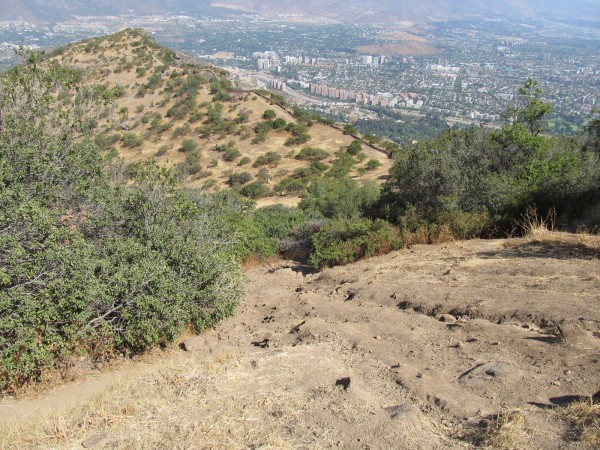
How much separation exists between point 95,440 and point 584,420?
415 cm

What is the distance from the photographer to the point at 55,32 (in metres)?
123

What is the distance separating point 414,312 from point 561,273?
7.62ft

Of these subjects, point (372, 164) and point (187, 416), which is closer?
point (187, 416)

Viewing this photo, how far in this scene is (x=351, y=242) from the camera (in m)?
10.6

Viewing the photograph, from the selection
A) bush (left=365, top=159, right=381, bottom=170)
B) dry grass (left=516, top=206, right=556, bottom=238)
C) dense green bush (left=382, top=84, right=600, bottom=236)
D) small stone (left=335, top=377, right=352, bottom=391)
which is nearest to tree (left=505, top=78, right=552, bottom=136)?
dense green bush (left=382, top=84, right=600, bottom=236)

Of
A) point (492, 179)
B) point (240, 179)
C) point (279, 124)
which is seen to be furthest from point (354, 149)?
point (492, 179)

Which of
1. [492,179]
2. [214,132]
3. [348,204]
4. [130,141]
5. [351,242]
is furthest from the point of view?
[214,132]

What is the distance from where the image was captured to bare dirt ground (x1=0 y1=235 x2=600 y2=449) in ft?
14.1

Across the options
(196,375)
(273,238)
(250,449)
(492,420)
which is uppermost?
(492,420)

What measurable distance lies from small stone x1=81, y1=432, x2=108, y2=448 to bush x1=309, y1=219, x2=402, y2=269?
616 centimetres

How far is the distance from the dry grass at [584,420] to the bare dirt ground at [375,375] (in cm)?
4

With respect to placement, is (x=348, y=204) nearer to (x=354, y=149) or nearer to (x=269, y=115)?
(x=354, y=149)

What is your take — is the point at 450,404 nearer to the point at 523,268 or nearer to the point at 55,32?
the point at 523,268

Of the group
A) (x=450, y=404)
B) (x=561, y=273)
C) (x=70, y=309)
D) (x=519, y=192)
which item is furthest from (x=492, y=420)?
(x=519, y=192)
